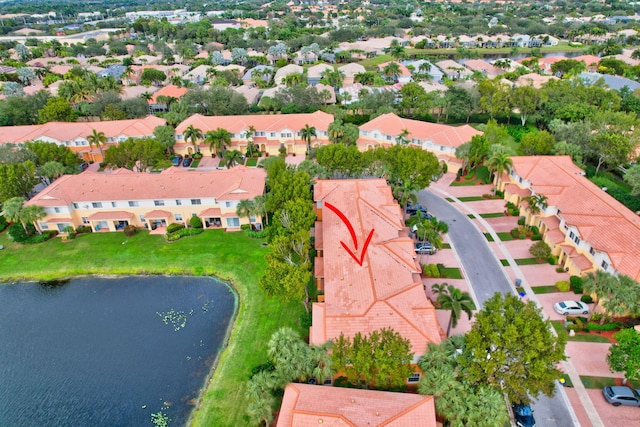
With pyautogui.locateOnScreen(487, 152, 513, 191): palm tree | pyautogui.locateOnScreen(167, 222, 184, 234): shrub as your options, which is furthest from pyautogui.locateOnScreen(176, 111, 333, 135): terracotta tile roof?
pyautogui.locateOnScreen(487, 152, 513, 191): palm tree

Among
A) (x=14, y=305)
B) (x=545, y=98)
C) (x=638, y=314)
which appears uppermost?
(x=545, y=98)

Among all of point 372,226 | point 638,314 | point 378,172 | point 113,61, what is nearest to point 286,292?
point 372,226

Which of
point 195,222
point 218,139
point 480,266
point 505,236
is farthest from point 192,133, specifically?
point 505,236

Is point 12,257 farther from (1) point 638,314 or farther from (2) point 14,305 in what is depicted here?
(1) point 638,314

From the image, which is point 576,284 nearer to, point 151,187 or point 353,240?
point 353,240

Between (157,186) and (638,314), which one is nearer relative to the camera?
(638,314)

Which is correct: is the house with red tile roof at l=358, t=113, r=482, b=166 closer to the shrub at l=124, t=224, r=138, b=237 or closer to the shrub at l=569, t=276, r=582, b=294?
the shrub at l=569, t=276, r=582, b=294
